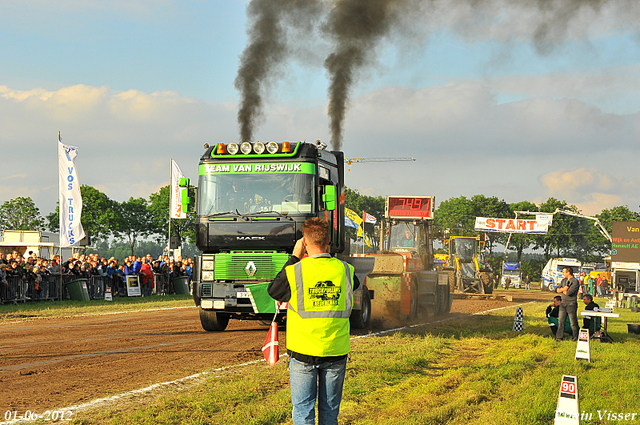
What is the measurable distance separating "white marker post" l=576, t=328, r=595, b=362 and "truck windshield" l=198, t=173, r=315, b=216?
5.16 metres

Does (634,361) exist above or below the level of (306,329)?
below

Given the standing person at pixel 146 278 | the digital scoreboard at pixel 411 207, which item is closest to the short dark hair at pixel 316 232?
the digital scoreboard at pixel 411 207

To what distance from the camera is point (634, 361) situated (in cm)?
1105

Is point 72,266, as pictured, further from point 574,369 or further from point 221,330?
point 574,369

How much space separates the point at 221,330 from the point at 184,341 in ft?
6.46

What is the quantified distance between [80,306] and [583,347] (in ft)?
51.5

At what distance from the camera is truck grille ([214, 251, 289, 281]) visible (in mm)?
11875

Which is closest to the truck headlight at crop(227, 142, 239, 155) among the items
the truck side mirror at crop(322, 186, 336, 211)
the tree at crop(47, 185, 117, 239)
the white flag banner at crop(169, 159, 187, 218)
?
the truck side mirror at crop(322, 186, 336, 211)

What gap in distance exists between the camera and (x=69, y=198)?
23.7m

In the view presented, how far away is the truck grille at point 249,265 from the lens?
39.0ft

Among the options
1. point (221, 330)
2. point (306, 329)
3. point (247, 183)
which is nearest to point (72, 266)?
point (221, 330)

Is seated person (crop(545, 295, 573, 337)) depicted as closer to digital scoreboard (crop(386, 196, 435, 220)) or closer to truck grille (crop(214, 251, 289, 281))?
truck grille (crop(214, 251, 289, 281))

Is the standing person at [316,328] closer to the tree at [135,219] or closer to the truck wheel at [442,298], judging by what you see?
the truck wheel at [442,298]

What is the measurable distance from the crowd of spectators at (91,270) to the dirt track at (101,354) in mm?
5828
